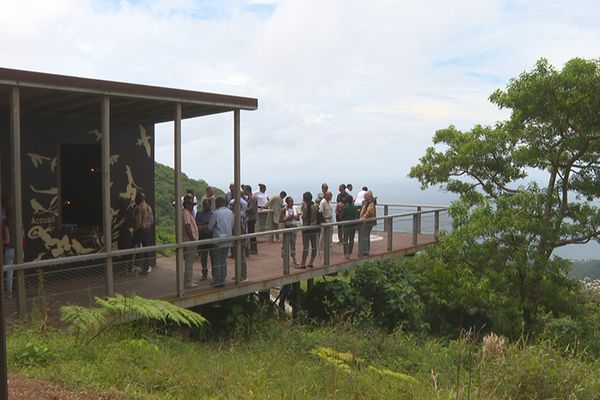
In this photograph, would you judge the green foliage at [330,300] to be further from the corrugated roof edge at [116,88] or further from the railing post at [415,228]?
the corrugated roof edge at [116,88]

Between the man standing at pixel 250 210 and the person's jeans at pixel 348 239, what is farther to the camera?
the man standing at pixel 250 210

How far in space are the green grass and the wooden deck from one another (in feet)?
3.53

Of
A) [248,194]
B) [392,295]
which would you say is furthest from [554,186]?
[248,194]

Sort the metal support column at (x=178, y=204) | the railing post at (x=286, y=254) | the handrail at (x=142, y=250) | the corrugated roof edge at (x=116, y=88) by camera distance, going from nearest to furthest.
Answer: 1. the corrugated roof edge at (x=116, y=88)
2. the handrail at (x=142, y=250)
3. the metal support column at (x=178, y=204)
4. the railing post at (x=286, y=254)

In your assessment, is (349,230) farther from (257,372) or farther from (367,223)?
(257,372)

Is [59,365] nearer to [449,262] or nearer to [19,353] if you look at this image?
[19,353]

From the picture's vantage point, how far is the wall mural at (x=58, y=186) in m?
9.80

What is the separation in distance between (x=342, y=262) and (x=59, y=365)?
7914mm

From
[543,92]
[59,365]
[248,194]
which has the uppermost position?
[543,92]

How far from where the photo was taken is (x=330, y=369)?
635 cm

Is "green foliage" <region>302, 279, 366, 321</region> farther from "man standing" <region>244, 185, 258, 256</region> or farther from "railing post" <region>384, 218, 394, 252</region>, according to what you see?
"railing post" <region>384, 218, 394, 252</region>

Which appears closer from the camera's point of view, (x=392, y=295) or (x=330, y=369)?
(x=330, y=369)

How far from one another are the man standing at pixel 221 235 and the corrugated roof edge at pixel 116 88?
1.79m

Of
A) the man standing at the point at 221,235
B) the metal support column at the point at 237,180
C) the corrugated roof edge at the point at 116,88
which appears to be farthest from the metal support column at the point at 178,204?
the metal support column at the point at 237,180
